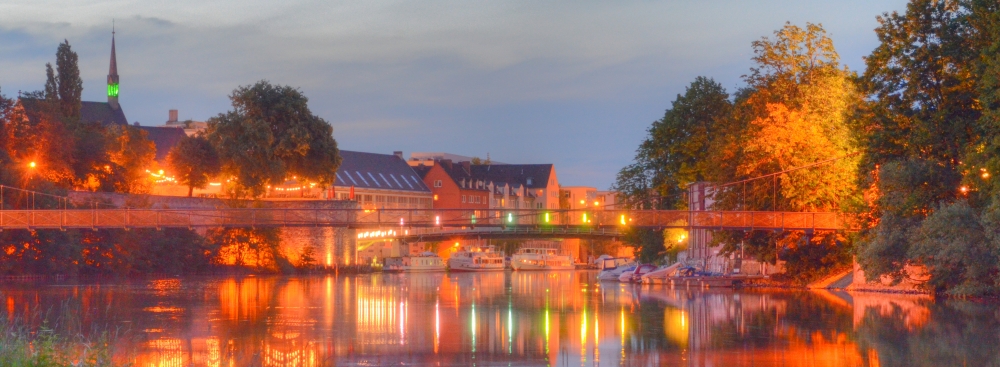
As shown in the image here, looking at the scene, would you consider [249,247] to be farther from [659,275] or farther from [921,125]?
[921,125]

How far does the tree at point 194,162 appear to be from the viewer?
69875mm

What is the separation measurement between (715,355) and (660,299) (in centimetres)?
2194

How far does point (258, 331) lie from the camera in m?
27.0

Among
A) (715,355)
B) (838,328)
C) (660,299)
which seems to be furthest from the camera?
(660,299)

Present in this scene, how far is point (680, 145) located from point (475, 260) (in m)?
41.9

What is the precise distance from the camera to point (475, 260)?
101 m

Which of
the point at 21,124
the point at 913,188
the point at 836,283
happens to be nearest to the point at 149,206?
the point at 21,124

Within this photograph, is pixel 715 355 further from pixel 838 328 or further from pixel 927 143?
pixel 927 143

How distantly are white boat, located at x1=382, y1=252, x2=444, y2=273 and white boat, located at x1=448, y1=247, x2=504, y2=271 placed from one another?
3.40m

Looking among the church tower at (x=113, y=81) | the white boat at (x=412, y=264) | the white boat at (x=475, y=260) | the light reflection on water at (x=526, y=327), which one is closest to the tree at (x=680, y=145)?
the light reflection on water at (x=526, y=327)

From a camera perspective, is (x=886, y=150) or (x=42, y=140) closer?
(x=886, y=150)

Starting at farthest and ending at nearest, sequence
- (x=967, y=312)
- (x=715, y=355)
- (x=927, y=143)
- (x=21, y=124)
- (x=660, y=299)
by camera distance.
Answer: (x=21, y=124), (x=660, y=299), (x=927, y=143), (x=967, y=312), (x=715, y=355)

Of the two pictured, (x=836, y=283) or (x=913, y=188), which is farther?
(x=836, y=283)

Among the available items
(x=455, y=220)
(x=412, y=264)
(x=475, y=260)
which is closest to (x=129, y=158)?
(x=455, y=220)
